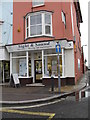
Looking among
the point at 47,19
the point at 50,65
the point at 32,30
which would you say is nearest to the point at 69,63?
the point at 50,65

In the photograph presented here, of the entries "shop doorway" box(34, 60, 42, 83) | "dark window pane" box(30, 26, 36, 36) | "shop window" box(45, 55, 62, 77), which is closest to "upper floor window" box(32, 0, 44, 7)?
"dark window pane" box(30, 26, 36, 36)

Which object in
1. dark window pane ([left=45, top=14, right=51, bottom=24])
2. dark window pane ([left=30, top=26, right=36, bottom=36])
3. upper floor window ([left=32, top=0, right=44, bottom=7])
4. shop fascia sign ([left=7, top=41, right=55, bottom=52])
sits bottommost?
shop fascia sign ([left=7, top=41, right=55, bottom=52])

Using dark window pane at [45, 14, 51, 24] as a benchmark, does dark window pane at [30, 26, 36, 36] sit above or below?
below

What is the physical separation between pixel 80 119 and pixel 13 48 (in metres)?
10.8

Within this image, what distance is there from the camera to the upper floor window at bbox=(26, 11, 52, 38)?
46.8 feet

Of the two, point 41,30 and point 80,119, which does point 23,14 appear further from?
point 80,119

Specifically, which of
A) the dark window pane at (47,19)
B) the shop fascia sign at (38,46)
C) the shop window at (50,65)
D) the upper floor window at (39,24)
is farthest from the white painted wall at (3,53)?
the dark window pane at (47,19)

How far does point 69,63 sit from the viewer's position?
14.1 metres

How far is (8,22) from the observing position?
16.2 meters

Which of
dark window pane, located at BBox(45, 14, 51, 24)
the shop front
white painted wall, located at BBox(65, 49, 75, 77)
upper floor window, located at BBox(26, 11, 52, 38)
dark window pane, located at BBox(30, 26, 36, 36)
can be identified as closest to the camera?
the shop front

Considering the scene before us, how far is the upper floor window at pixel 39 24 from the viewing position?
1427 centimetres

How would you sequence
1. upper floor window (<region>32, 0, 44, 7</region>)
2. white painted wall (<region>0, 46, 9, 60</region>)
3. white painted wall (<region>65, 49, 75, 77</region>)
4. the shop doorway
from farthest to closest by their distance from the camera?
white painted wall (<region>0, 46, 9, 60</region>), the shop doorway, upper floor window (<region>32, 0, 44, 7</region>), white painted wall (<region>65, 49, 75, 77</region>)

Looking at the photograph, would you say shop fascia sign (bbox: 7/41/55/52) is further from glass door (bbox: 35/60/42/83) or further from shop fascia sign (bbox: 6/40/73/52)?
glass door (bbox: 35/60/42/83)

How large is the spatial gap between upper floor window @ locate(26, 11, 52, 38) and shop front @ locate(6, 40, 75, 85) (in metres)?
1.11
